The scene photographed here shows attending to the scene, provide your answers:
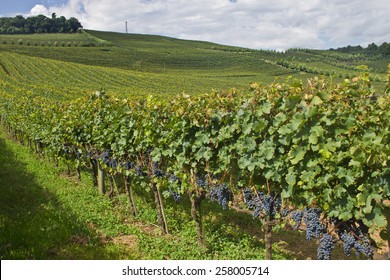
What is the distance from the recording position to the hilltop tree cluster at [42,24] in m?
148

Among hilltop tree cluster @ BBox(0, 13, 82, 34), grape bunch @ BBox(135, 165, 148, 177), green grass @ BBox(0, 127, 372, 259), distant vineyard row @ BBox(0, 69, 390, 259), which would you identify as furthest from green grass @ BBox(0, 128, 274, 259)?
hilltop tree cluster @ BBox(0, 13, 82, 34)

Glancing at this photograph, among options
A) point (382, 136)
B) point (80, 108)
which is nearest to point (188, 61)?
point (80, 108)

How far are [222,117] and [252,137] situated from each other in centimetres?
75

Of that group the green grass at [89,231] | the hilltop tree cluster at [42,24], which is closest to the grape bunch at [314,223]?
the green grass at [89,231]

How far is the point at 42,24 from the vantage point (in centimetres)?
14962

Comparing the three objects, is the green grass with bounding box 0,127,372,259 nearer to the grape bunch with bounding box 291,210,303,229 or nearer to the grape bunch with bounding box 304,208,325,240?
the grape bunch with bounding box 291,210,303,229

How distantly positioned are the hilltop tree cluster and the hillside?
14196 millimetres

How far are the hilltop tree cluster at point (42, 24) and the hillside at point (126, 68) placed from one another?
14196mm

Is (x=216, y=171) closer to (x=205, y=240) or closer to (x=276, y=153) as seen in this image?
(x=276, y=153)

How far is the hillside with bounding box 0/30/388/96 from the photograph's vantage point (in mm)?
62625

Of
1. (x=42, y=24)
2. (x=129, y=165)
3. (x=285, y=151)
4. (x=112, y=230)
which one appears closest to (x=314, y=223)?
(x=285, y=151)

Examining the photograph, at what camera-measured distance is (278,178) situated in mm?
5473

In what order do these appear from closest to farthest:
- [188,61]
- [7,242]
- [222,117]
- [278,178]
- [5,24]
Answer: [278,178], [222,117], [7,242], [188,61], [5,24]

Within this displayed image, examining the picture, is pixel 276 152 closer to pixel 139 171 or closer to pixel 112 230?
pixel 139 171
